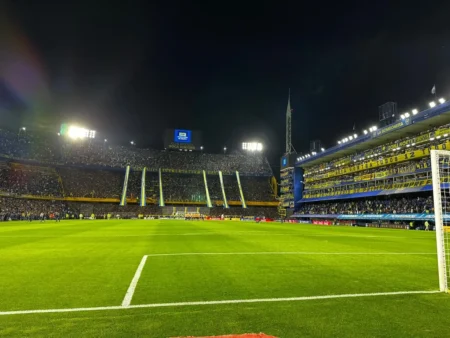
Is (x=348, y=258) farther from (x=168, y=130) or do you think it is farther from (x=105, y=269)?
(x=168, y=130)

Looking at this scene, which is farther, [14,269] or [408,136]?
[408,136]

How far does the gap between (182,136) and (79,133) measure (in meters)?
33.0

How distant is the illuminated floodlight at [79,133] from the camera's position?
312 feet

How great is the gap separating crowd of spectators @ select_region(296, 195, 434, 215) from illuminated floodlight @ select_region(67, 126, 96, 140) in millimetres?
72297

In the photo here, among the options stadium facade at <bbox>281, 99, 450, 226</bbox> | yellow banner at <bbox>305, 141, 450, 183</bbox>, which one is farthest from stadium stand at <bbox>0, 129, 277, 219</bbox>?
yellow banner at <bbox>305, 141, 450, 183</bbox>

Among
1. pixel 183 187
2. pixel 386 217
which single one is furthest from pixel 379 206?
pixel 183 187

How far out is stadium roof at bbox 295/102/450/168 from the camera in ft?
158

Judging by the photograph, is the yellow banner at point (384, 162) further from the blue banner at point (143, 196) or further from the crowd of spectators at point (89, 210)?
the blue banner at point (143, 196)

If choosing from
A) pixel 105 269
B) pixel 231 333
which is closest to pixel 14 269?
pixel 105 269

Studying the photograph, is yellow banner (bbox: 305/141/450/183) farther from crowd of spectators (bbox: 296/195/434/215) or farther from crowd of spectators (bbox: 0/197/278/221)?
crowd of spectators (bbox: 0/197/278/221)

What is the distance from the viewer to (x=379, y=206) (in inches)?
2323

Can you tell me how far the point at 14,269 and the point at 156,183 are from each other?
92.0 metres

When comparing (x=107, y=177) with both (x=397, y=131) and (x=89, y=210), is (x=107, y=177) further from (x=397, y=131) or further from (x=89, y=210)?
(x=397, y=131)

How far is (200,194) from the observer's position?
326 feet
